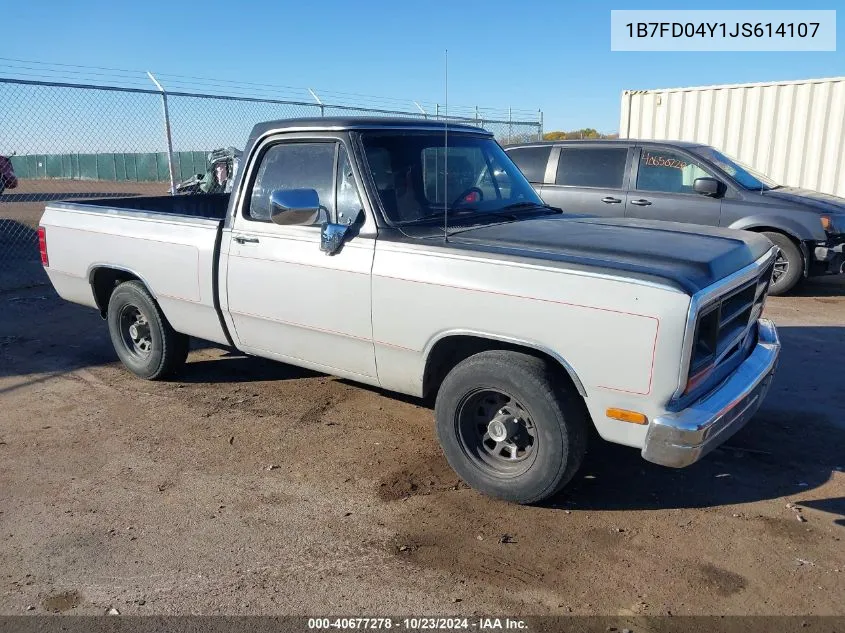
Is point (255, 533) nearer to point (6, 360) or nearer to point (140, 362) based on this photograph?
point (140, 362)

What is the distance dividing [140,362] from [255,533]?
279cm

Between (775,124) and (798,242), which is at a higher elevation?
(775,124)

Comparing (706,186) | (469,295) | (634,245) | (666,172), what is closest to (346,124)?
(469,295)

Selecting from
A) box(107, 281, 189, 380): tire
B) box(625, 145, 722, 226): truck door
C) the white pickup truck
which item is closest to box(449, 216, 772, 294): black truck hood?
the white pickup truck

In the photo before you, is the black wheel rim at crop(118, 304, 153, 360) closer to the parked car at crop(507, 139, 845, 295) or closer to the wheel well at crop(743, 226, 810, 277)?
the parked car at crop(507, 139, 845, 295)

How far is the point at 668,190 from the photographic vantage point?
28.9 ft

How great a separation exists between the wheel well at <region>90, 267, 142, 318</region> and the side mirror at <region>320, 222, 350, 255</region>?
7.56 ft

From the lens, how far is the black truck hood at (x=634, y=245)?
129 inches

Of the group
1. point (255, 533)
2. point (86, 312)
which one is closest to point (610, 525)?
point (255, 533)

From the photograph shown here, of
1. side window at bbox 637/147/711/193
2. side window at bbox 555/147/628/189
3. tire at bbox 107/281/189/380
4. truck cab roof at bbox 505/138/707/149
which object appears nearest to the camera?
tire at bbox 107/281/189/380

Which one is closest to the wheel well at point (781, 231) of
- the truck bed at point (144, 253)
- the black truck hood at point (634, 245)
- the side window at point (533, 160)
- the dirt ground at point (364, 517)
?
the side window at point (533, 160)

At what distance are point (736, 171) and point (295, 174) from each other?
637 centimetres

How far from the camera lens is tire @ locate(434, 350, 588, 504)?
3.44 meters

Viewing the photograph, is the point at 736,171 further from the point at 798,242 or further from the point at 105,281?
the point at 105,281
